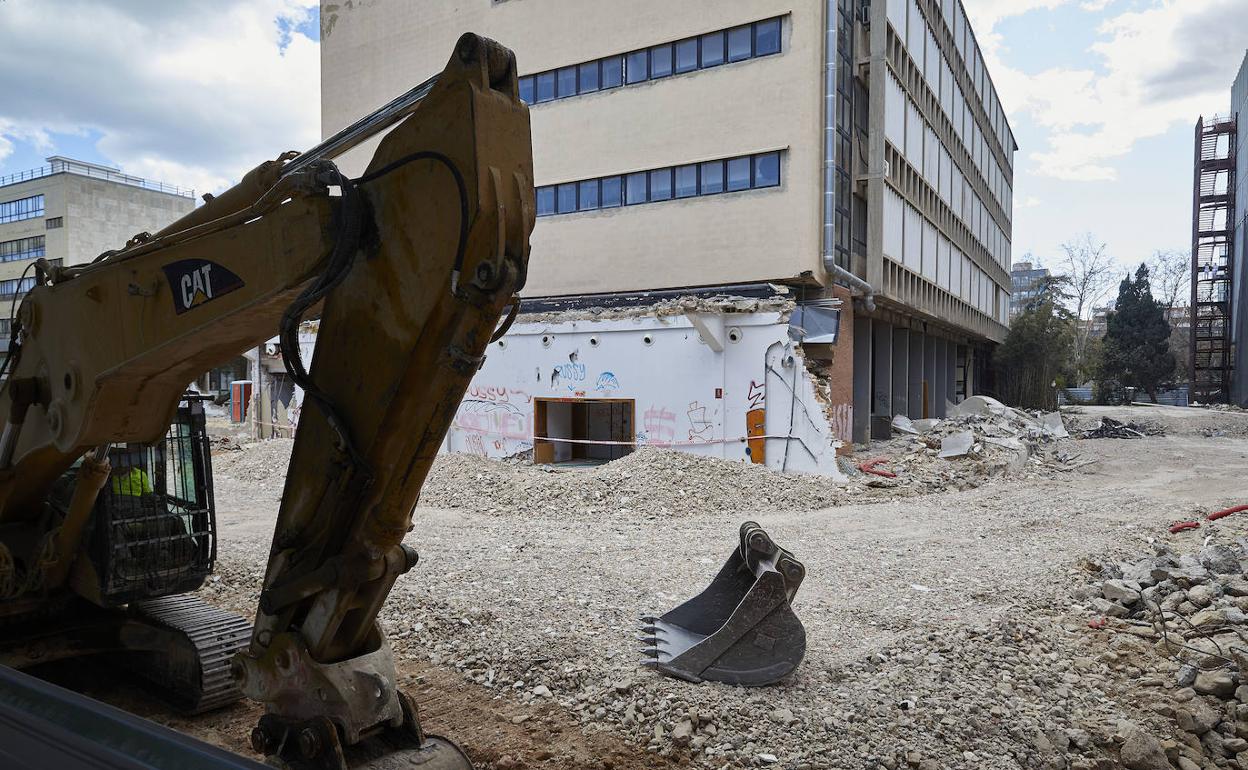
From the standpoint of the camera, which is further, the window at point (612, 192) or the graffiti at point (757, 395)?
the window at point (612, 192)

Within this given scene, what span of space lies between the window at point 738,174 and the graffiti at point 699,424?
229 inches

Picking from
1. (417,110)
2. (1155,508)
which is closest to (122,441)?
(417,110)

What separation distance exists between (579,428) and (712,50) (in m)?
10.1

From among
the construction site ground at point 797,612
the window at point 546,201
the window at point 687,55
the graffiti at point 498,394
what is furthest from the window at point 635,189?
the construction site ground at point 797,612

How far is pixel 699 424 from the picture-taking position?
1747cm

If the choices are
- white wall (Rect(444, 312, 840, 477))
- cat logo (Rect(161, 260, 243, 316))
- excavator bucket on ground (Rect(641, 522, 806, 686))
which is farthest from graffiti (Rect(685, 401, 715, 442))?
cat logo (Rect(161, 260, 243, 316))

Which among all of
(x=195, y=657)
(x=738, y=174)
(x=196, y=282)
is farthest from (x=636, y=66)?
(x=196, y=282)

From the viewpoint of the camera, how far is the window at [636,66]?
69.3 feet

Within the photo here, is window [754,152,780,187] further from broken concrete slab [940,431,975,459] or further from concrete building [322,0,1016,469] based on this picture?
broken concrete slab [940,431,975,459]

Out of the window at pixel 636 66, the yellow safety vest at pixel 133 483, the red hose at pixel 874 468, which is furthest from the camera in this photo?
the window at pixel 636 66

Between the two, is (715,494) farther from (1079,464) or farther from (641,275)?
(1079,464)

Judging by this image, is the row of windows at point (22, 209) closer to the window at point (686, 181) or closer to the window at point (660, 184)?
the window at point (660, 184)

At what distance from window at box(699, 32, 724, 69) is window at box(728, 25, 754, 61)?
23cm

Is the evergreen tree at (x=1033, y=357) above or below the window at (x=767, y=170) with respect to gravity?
below
